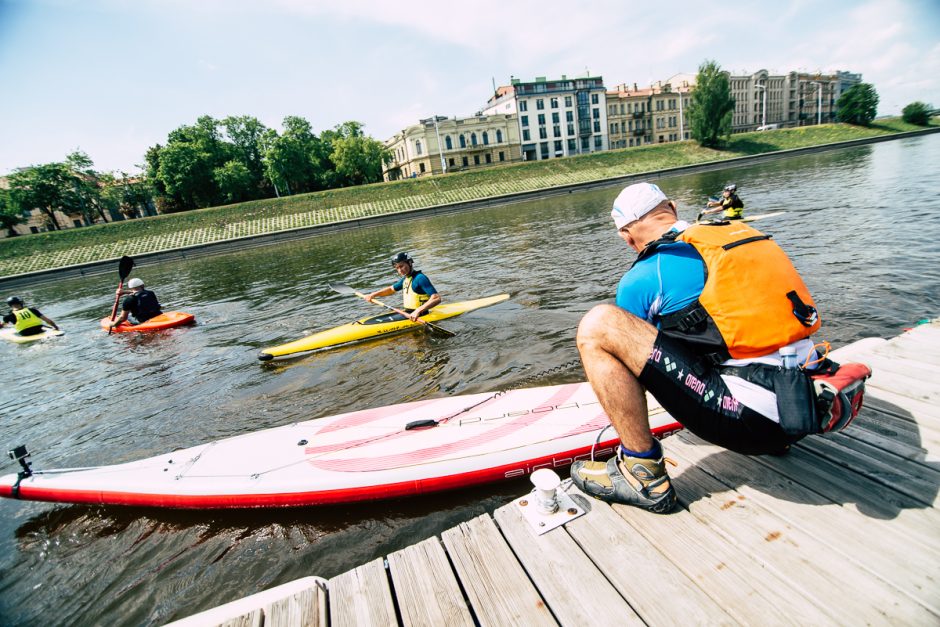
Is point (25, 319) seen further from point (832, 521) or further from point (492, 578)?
point (832, 521)

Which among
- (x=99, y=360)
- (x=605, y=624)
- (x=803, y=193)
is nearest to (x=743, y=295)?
(x=605, y=624)

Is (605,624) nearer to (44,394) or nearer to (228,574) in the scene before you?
(228,574)

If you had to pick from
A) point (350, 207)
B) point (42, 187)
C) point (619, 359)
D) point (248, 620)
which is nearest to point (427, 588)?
point (248, 620)

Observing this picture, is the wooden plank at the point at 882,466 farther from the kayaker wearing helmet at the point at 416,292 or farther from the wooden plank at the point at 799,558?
the kayaker wearing helmet at the point at 416,292

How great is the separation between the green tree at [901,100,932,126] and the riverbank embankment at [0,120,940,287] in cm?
2155

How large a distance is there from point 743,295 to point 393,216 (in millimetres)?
40823

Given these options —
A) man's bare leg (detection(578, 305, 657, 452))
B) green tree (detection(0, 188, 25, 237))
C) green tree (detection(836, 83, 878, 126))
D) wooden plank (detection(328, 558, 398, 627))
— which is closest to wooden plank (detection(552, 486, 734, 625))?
man's bare leg (detection(578, 305, 657, 452))

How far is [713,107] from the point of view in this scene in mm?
58438

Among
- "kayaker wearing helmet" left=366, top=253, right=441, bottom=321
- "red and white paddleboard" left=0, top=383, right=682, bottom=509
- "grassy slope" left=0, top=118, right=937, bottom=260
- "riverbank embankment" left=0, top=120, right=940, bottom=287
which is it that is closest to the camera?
"red and white paddleboard" left=0, top=383, right=682, bottom=509

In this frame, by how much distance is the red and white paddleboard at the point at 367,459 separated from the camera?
403cm

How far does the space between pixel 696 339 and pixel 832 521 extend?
3.82 ft

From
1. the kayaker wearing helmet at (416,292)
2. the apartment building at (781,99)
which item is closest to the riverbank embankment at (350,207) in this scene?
the kayaker wearing helmet at (416,292)

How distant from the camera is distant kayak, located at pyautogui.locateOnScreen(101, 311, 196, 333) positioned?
11859 millimetres

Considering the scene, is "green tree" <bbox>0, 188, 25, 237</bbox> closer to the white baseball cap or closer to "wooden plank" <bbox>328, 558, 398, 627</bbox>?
"wooden plank" <bbox>328, 558, 398, 627</bbox>
